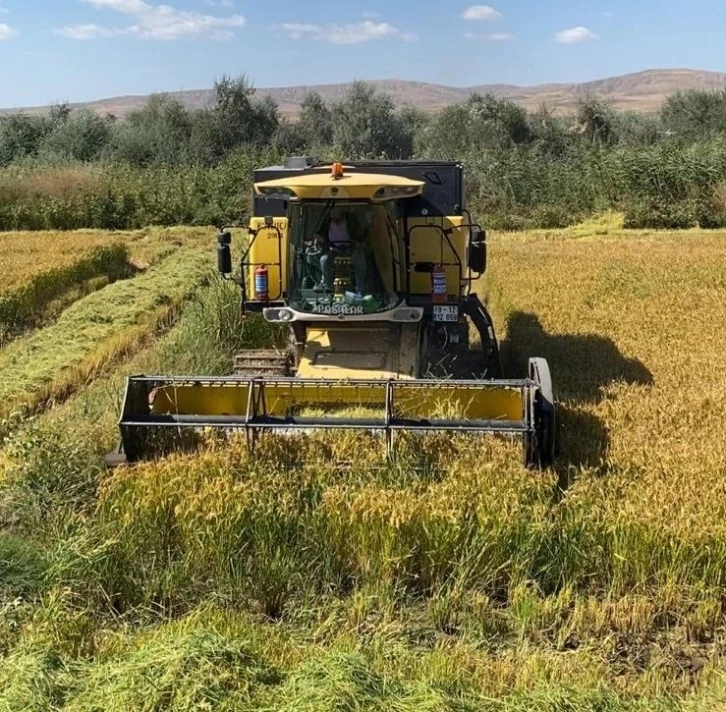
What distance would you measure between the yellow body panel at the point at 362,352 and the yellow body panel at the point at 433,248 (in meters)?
0.52

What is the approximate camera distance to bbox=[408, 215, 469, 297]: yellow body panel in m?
7.74

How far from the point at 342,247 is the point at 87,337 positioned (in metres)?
5.63

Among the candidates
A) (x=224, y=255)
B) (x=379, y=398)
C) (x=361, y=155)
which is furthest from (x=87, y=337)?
(x=361, y=155)

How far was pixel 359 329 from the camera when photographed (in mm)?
7449

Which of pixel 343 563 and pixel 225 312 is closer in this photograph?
pixel 343 563

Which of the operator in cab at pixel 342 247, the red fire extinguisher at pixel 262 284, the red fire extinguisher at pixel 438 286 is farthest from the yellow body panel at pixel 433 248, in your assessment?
the red fire extinguisher at pixel 262 284

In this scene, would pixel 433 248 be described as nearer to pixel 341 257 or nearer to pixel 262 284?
pixel 341 257

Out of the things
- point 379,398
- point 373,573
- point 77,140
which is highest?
point 77,140

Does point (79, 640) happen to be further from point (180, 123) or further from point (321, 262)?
point (180, 123)

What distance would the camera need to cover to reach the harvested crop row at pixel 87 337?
912 centimetres

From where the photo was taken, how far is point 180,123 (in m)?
38.9

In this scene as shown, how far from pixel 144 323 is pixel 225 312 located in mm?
2646

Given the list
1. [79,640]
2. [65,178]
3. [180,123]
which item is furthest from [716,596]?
[180,123]

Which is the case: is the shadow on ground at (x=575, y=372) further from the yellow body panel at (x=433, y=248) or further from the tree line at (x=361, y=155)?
the tree line at (x=361, y=155)
